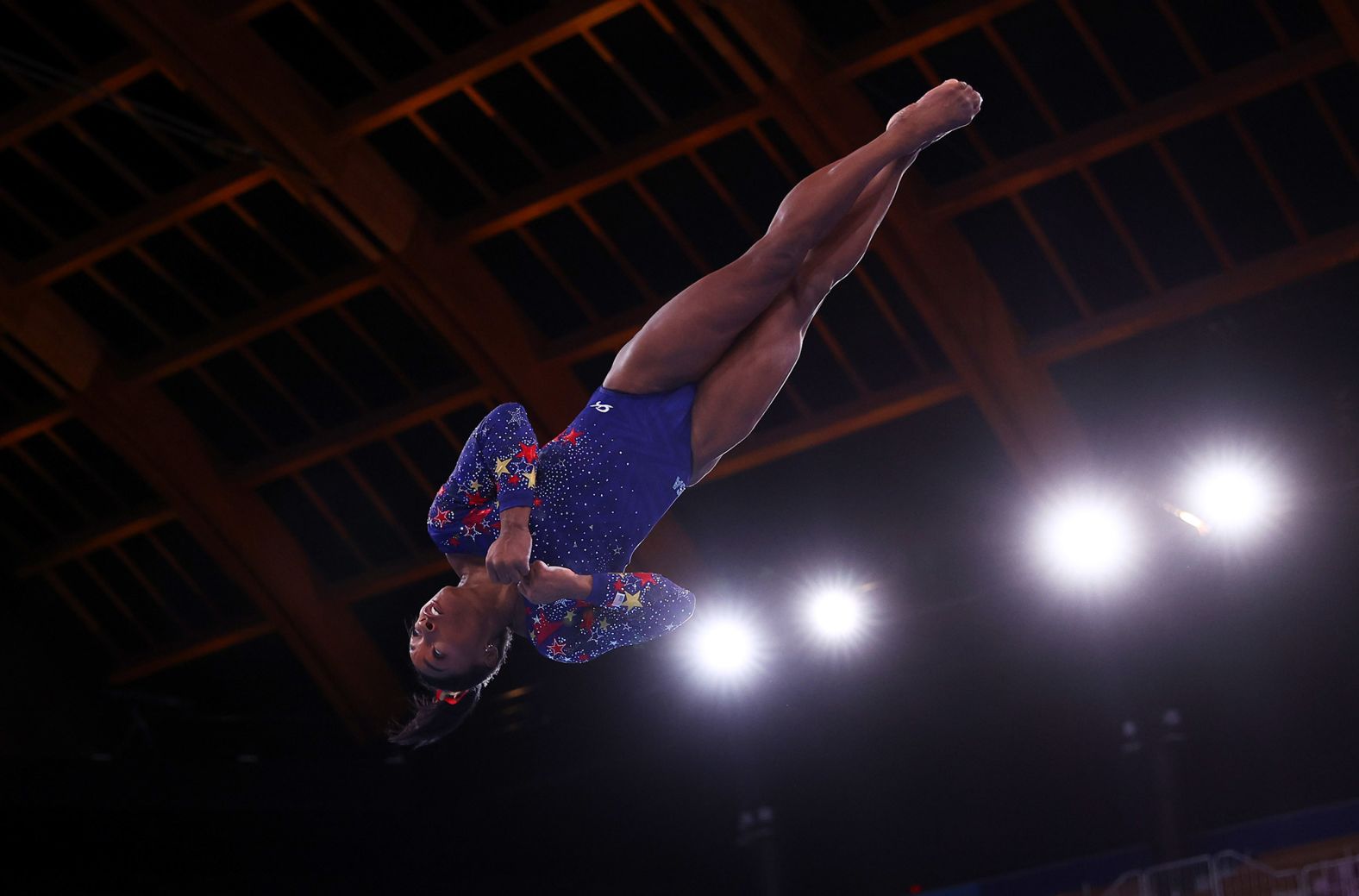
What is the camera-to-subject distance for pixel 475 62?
13781 mm

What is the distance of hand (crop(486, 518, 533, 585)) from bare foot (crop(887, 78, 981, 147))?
210 centimetres

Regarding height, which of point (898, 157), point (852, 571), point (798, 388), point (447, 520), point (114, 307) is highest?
point (114, 307)

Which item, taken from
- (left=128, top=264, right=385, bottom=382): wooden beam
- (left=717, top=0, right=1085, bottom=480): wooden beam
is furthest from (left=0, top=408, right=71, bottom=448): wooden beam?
(left=717, top=0, right=1085, bottom=480): wooden beam

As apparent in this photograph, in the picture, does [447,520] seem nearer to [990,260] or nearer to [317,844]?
[990,260]

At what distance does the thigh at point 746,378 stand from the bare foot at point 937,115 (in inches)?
30.3

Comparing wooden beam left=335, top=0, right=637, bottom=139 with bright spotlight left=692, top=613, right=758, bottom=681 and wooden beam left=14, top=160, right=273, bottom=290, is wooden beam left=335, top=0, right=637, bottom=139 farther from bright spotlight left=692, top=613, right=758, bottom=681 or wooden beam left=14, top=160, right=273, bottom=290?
bright spotlight left=692, top=613, right=758, bottom=681

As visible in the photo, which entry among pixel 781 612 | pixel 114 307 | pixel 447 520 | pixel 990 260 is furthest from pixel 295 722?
pixel 447 520

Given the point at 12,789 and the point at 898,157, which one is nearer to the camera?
the point at 898,157

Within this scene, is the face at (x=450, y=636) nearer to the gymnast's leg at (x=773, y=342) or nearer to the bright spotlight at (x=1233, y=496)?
the gymnast's leg at (x=773, y=342)

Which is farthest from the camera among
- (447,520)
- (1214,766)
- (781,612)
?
(781,612)

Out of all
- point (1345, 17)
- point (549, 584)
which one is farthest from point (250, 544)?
point (549, 584)

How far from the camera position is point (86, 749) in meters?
17.9

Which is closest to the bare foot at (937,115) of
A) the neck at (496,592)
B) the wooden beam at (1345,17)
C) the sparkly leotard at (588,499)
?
the sparkly leotard at (588,499)

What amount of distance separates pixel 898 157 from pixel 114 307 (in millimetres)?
12367
